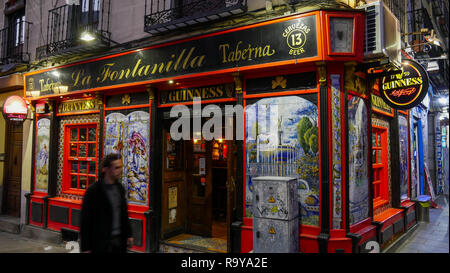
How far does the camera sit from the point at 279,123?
17.9 ft

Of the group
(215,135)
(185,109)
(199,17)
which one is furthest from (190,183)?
(199,17)

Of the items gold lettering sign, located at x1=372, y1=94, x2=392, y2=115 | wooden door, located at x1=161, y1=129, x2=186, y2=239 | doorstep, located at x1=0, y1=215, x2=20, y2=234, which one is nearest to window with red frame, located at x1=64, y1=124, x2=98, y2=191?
wooden door, located at x1=161, y1=129, x2=186, y2=239

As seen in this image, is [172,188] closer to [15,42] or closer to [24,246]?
[24,246]

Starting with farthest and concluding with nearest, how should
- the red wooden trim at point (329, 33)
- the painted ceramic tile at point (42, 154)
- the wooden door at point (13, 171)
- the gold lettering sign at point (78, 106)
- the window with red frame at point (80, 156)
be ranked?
the wooden door at point (13, 171) → the painted ceramic tile at point (42, 154) → the window with red frame at point (80, 156) → the gold lettering sign at point (78, 106) → the red wooden trim at point (329, 33)

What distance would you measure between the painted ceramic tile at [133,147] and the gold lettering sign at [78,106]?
34.3 inches

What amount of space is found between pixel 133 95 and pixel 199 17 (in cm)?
251

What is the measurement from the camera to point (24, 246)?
26.2 ft

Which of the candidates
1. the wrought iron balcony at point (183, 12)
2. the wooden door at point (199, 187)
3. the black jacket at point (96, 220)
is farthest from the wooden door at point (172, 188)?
the black jacket at point (96, 220)

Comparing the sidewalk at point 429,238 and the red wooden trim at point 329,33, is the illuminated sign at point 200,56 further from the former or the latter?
the sidewalk at point 429,238

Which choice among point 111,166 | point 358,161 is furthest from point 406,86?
point 111,166

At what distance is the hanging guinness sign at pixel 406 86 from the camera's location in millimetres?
6285

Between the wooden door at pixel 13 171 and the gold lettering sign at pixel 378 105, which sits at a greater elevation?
the gold lettering sign at pixel 378 105

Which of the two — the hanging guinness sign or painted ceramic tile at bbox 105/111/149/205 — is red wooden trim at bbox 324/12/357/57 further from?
painted ceramic tile at bbox 105/111/149/205

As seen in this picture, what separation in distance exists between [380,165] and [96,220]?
633cm
